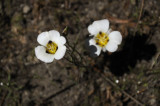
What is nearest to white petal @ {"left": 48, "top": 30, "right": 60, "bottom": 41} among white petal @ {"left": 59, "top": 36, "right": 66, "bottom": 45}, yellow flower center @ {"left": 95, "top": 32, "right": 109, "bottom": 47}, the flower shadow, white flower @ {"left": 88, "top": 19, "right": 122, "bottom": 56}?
white petal @ {"left": 59, "top": 36, "right": 66, "bottom": 45}

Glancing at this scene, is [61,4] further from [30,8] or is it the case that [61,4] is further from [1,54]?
[1,54]

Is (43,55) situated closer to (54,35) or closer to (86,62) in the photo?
(54,35)

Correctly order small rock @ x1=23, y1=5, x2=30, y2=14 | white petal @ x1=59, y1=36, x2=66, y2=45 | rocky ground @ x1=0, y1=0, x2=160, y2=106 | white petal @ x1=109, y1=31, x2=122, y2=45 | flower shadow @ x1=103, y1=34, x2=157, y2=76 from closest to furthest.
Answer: white petal @ x1=59, y1=36, x2=66, y2=45 → white petal @ x1=109, y1=31, x2=122, y2=45 → rocky ground @ x1=0, y1=0, x2=160, y2=106 → flower shadow @ x1=103, y1=34, x2=157, y2=76 → small rock @ x1=23, y1=5, x2=30, y2=14

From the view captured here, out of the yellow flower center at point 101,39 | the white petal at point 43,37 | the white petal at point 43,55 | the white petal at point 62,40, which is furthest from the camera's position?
the yellow flower center at point 101,39

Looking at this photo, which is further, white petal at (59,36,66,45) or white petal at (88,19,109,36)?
white petal at (88,19,109,36)

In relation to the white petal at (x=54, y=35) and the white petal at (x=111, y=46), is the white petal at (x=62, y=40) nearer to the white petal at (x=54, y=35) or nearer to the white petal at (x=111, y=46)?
the white petal at (x=54, y=35)

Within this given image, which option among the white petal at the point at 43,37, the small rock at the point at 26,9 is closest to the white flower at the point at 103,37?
the white petal at the point at 43,37

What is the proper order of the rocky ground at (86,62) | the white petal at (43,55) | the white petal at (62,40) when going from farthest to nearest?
the rocky ground at (86,62) < the white petal at (43,55) < the white petal at (62,40)

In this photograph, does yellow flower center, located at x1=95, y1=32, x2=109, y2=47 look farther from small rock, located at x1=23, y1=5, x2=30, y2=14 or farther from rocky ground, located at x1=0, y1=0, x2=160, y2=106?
small rock, located at x1=23, y1=5, x2=30, y2=14
